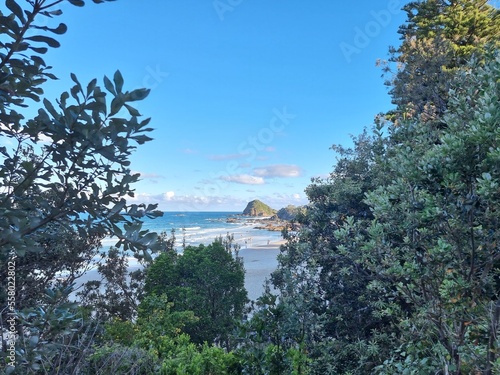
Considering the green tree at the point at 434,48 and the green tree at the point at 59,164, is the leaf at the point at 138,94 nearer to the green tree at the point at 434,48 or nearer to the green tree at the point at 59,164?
the green tree at the point at 59,164

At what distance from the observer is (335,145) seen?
6973 mm

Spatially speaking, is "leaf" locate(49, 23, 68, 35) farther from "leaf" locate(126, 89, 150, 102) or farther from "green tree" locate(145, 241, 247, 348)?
"green tree" locate(145, 241, 247, 348)

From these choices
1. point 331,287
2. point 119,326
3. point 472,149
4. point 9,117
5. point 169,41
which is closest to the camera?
point 9,117

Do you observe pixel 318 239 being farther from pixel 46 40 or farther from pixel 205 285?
pixel 46 40

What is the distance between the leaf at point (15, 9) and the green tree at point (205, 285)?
8687mm

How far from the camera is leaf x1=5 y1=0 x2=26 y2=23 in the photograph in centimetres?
90

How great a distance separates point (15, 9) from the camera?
36.3 inches

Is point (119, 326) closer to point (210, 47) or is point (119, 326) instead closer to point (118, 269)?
point (118, 269)

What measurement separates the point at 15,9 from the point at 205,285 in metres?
9.32

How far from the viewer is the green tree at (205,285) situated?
8789mm

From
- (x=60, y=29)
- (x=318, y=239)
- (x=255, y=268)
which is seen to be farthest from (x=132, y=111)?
(x=255, y=268)

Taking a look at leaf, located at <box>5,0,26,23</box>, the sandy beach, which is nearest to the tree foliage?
leaf, located at <box>5,0,26,23</box>

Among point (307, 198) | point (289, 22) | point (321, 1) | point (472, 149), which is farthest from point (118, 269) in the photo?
point (472, 149)

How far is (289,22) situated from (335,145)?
2806 mm
